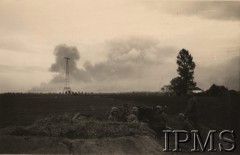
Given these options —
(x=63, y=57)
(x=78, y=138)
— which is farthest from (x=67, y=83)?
(x=78, y=138)

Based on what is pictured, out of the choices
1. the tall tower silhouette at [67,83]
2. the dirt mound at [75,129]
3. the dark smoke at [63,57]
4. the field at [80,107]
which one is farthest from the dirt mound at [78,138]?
the dark smoke at [63,57]

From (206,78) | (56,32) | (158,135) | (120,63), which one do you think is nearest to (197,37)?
(206,78)

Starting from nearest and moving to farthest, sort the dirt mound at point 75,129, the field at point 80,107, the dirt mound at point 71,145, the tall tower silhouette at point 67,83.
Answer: the dirt mound at point 71,145 → the dirt mound at point 75,129 → the field at point 80,107 → the tall tower silhouette at point 67,83

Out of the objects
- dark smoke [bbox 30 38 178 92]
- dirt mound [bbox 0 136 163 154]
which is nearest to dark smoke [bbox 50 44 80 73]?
dark smoke [bbox 30 38 178 92]

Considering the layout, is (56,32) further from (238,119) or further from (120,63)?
(238,119)

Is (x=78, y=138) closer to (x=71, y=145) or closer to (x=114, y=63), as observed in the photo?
(x=71, y=145)

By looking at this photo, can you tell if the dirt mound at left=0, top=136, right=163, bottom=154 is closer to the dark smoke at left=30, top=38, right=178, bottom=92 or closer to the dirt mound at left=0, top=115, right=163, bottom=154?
the dirt mound at left=0, top=115, right=163, bottom=154

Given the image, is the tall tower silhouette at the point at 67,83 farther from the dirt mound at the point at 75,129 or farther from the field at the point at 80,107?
the dirt mound at the point at 75,129

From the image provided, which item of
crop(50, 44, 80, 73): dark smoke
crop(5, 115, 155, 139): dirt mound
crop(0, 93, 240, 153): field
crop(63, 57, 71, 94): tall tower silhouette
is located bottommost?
crop(5, 115, 155, 139): dirt mound
